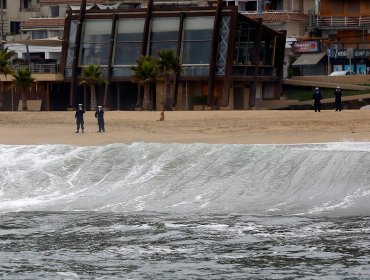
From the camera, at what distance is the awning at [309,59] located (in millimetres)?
→ 88062

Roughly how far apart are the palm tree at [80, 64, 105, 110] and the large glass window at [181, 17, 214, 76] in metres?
5.02

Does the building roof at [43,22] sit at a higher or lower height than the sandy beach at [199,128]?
higher

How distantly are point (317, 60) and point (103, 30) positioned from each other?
61.1 feet

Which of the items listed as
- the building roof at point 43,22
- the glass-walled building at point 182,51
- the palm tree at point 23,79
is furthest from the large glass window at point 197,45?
the building roof at point 43,22

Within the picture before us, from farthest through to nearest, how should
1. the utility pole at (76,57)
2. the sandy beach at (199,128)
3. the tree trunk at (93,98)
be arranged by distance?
the utility pole at (76,57) → the tree trunk at (93,98) → the sandy beach at (199,128)

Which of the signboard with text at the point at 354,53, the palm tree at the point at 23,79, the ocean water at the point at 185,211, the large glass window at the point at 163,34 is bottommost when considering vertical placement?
the ocean water at the point at 185,211

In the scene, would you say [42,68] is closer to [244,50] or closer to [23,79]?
[23,79]

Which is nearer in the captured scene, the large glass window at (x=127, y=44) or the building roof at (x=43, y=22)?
the large glass window at (x=127, y=44)

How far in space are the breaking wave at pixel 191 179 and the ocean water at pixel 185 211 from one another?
0.04 metres

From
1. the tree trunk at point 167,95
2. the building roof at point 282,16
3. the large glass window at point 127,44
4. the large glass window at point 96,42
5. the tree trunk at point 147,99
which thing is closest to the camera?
the tree trunk at point 167,95

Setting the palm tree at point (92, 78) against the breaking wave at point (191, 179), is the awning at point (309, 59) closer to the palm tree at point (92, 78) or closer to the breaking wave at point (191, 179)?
the palm tree at point (92, 78)

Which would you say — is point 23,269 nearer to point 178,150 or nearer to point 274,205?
point 274,205

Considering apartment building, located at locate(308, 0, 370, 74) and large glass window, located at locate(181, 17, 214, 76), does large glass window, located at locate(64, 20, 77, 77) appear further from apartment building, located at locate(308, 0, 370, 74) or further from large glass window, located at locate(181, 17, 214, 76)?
apartment building, located at locate(308, 0, 370, 74)

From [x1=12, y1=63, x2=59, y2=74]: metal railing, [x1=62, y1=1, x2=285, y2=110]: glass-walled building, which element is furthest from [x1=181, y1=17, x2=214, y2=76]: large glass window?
[x1=12, y1=63, x2=59, y2=74]: metal railing
